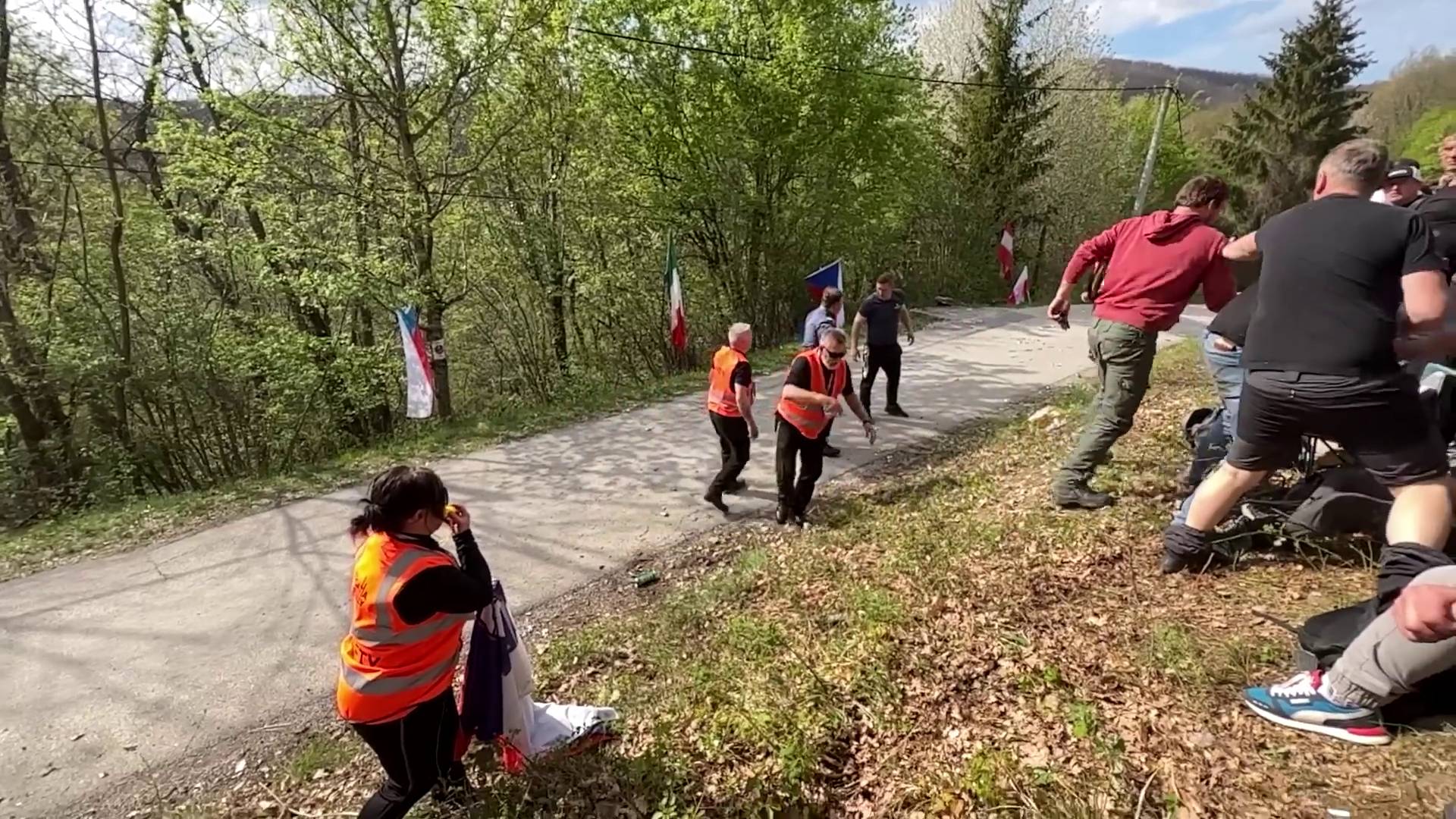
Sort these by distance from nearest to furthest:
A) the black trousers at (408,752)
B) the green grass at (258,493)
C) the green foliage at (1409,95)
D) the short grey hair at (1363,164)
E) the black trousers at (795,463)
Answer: the black trousers at (408,752)
the short grey hair at (1363,164)
the black trousers at (795,463)
the green grass at (258,493)
the green foliage at (1409,95)

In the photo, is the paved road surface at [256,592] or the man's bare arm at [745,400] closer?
the paved road surface at [256,592]

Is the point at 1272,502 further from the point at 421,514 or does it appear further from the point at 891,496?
the point at 421,514

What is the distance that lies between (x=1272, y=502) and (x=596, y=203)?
499 inches

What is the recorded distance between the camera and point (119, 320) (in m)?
10.8

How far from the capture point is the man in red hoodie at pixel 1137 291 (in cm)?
435

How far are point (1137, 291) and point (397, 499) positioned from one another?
4.33 m

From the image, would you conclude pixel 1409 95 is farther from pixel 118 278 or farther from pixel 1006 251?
pixel 118 278

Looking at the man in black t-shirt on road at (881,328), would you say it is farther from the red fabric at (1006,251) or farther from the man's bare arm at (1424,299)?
the red fabric at (1006,251)

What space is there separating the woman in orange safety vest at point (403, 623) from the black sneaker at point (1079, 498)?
4.03 meters

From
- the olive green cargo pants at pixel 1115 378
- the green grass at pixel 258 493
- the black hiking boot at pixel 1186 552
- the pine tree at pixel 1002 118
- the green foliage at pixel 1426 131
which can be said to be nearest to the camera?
the black hiking boot at pixel 1186 552

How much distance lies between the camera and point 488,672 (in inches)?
113

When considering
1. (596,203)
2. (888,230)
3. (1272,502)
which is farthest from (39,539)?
(888,230)

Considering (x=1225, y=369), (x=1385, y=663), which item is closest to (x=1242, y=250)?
(x=1225, y=369)

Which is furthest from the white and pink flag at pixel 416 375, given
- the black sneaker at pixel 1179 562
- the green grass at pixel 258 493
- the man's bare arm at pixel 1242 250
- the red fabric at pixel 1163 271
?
the man's bare arm at pixel 1242 250
